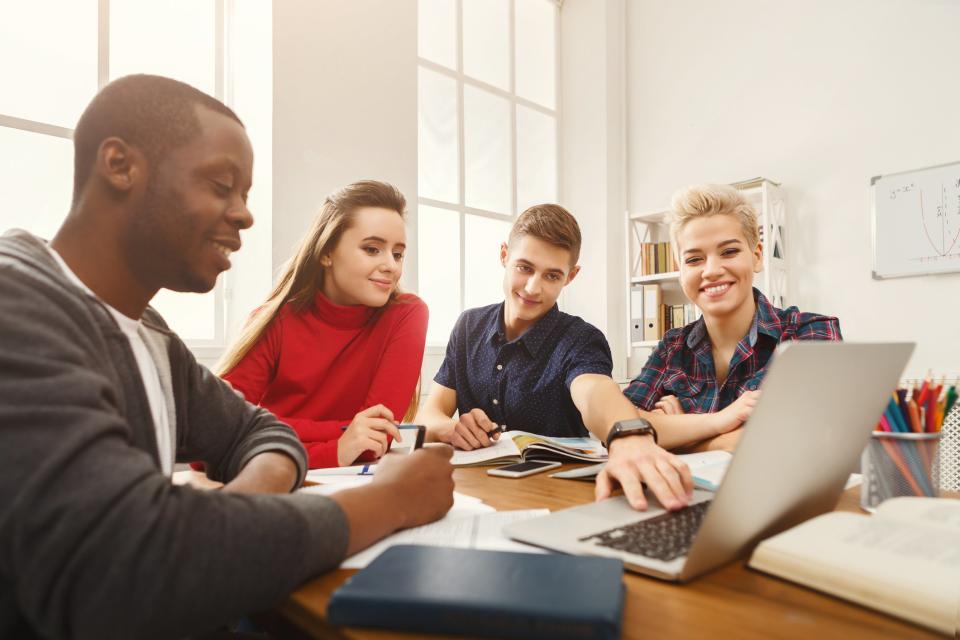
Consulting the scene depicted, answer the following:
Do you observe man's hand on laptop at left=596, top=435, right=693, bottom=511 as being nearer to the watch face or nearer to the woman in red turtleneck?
the watch face

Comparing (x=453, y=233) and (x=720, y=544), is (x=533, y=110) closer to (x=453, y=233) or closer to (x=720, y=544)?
(x=453, y=233)

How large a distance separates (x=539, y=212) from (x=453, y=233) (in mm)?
2190

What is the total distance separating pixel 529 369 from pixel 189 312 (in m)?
1.75

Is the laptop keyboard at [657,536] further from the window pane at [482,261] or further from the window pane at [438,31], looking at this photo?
the window pane at [438,31]

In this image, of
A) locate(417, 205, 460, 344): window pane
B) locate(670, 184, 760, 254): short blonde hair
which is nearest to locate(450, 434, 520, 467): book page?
locate(670, 184, 760, 254): short blonde hair

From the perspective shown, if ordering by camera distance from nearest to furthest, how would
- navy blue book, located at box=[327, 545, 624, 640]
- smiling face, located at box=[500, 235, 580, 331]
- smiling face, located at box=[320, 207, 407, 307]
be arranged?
navy blue book, located at box=[327, 545, 624, 640] < smiling face, located at box=[320, 207, 407, 307] < smiling face, located at box=[500, 235, 580, 331]

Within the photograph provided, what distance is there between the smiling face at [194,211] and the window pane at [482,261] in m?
3.21

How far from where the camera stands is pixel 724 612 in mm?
459

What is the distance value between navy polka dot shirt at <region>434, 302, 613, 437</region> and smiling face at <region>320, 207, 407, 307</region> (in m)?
0.37

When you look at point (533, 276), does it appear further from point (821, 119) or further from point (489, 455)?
point (821, 119)

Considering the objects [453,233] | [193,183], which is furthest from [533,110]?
[193,183]

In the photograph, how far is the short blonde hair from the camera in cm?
160

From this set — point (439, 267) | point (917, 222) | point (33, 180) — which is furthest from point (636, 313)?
point (33, 180)

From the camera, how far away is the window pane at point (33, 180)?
7.43 feet
